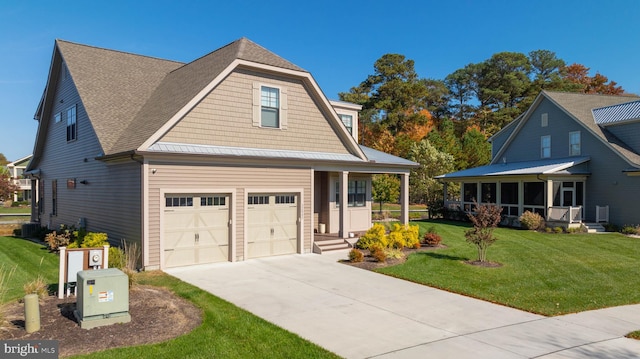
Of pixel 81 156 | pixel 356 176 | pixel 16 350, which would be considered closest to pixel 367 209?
pixel 356 176

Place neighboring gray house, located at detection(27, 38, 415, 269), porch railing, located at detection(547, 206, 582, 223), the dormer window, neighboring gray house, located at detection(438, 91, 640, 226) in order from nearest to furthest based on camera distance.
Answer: neighboring gray house, located at detection(27, 38, 415, 269)
the dormer window
porch railing, located at detection(547, 206, 582, 223)
neighboring gray house, located at detection(438, 91, 640, 226)

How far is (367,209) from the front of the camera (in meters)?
21.0

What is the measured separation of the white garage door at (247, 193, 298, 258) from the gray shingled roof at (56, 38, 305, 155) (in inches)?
169

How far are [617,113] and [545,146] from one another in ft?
14.7

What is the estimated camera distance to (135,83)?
18656mm

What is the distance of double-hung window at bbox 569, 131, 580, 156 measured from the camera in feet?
88.0

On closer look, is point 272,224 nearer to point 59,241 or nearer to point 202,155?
point 202,155

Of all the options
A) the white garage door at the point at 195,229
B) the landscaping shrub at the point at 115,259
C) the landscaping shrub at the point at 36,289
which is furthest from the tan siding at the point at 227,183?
the landscaping shrub at the point at 36,289

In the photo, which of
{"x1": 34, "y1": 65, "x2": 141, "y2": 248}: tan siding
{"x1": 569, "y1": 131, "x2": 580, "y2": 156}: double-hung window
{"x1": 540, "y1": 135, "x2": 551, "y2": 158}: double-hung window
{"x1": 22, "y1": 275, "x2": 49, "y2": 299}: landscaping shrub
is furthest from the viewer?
{"x1": 540, "y1": 135, "x2": 551, "y2": 158}: double-hung window

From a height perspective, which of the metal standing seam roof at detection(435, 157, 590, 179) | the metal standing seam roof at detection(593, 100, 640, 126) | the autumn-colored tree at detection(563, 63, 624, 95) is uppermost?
the autumn-colored tree at detection(563, 63, 624, 95)

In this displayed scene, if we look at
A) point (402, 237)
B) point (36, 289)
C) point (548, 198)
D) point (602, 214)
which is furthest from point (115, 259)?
point (602, 214)

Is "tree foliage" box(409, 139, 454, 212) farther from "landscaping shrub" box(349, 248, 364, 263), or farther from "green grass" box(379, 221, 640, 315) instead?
"landscaping shrub" box(349, 248, 364, 263)

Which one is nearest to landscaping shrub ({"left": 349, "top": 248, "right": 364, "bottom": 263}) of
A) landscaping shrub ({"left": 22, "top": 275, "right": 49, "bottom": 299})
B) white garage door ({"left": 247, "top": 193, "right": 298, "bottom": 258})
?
white garage door ({"left": 247, "top": 193, "right": 298, "bottom": 258})

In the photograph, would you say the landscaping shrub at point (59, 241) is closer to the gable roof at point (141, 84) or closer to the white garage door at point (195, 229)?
Answer: the gable roof at point (141, 84)
